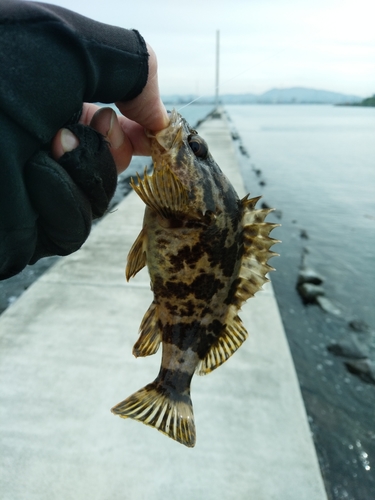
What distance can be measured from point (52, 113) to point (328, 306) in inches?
300

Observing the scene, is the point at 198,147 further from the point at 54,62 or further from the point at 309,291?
the point at 309,291

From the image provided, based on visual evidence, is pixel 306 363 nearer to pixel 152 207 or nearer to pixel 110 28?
pixel 152 207

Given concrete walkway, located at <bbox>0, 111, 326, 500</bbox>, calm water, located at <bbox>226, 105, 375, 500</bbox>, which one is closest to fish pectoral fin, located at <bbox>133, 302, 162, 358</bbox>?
concrete walkway, located at <bbox>0, 111, 326, 500</bbox>

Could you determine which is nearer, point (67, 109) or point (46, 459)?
point (67, 109)

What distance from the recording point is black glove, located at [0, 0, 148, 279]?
69.3 inches

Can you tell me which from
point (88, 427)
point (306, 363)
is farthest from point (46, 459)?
point (306, 363)

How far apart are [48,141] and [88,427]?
3.07 meters

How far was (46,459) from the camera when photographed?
3.71m

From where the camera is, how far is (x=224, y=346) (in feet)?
8.81

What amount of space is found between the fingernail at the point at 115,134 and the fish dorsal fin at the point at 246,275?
879 millimetres

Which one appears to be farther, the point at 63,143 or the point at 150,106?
the point at 150,106

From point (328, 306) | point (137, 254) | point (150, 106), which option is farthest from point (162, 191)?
point (328, 306)

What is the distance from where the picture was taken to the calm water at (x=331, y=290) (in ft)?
16.3

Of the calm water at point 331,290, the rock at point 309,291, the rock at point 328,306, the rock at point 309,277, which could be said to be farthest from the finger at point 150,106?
the rock at point 309,277
